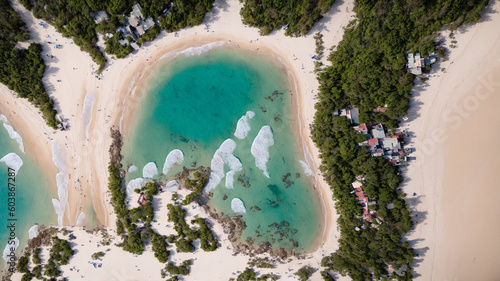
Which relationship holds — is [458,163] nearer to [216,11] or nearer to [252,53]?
[252,53]

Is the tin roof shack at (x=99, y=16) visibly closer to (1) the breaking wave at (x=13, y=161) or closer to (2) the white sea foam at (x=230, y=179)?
(1) the breaking wave at (x=13, y=161)

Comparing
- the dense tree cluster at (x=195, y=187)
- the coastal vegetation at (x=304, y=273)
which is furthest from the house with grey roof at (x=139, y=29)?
the coastal vegetation at (x=304, y=273)

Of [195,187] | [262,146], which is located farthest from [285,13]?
[195,187]

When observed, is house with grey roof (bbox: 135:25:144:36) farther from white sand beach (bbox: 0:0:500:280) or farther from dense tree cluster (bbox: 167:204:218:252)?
dense tree cluster (bbox: 167:204:218:252)

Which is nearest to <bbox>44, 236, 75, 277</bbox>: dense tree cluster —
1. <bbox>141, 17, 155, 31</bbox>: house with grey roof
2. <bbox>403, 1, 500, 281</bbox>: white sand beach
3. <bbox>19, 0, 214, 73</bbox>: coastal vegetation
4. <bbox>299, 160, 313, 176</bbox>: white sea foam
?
<bbox>19, 0, 214, 73</bbox>: coastal vegetation

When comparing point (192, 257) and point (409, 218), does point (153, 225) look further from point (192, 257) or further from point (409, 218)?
point (409, 218)

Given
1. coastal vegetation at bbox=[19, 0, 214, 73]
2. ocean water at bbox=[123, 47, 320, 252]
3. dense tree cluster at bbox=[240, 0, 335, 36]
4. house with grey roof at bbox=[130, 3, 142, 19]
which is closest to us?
dense tree cluster at bbox=[240, 0, 335, 36]
